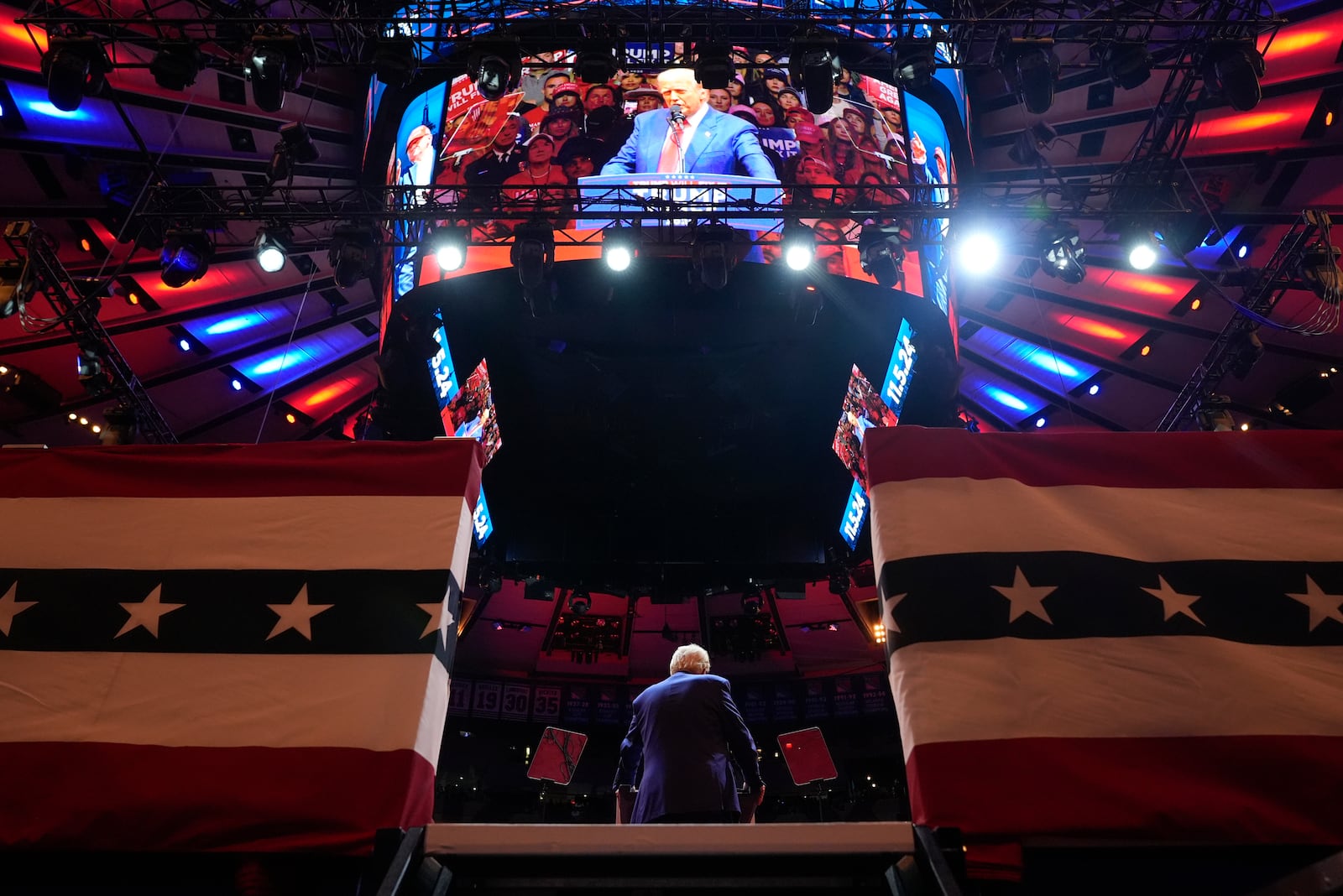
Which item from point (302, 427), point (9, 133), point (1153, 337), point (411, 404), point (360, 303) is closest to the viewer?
point (9, 133)

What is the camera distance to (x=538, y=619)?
15.4 meters

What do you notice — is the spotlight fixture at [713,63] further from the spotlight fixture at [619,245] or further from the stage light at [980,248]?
the stage light at [980,248]

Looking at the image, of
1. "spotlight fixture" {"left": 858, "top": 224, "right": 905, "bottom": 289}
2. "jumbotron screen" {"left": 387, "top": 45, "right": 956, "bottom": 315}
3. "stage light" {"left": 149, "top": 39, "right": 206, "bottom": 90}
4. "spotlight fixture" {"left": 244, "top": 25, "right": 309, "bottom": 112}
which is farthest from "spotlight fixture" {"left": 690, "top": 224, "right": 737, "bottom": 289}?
"stage light" {"left": 149, "top": 39, "right": 206, "bottom": 90}

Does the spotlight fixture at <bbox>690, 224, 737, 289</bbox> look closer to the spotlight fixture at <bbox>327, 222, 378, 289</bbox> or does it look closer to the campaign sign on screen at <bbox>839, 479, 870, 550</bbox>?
the spotlight fixture at <bbox>327, 222, 378, 289</bbox>

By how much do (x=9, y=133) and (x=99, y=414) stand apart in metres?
4.77

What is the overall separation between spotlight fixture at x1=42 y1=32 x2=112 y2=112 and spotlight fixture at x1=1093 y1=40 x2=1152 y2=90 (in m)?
8.18

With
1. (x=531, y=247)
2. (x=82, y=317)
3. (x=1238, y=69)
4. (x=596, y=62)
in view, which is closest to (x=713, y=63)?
(x=596, y=62)

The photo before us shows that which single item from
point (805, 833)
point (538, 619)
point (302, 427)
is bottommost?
point (805, 833)

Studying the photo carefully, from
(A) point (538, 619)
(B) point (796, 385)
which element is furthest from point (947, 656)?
(A) point (538, 619)

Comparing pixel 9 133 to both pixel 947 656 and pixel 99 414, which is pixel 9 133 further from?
pixel 947 656

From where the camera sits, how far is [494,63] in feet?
21.4

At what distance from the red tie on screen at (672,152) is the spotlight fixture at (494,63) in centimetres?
203

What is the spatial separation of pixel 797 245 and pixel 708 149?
1.57 meters

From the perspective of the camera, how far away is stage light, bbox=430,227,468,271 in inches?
314
